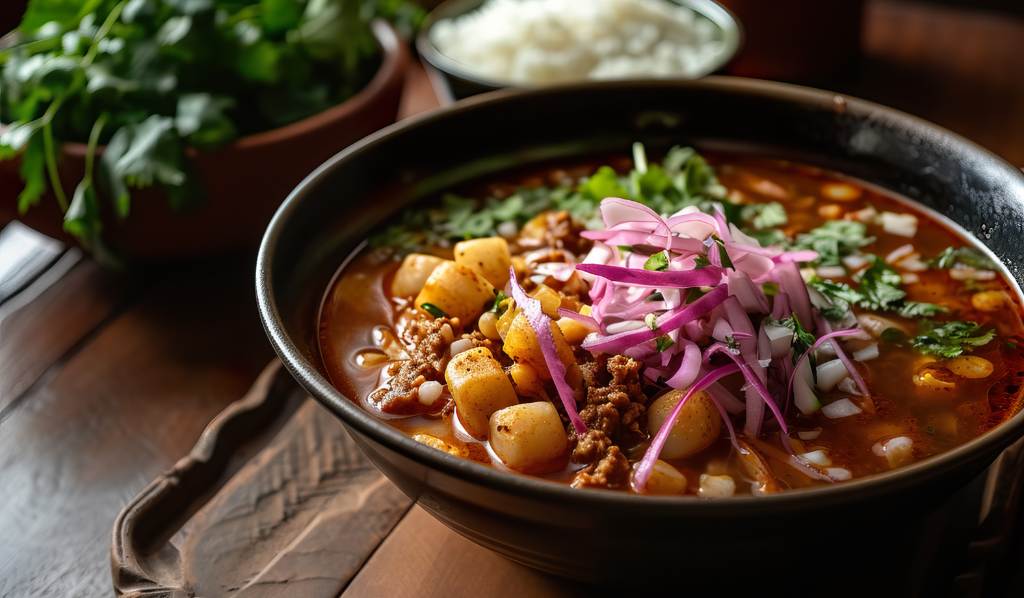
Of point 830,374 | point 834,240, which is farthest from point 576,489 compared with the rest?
point 834,240

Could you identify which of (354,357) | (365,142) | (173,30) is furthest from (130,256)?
(354,357)

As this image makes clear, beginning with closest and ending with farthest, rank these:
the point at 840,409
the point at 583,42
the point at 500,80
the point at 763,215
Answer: the point at 840,409 < the point at 763,215 < the point at 500,80 < the point at 583,42

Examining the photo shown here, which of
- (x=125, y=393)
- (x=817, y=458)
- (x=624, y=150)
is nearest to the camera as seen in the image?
(x=817, y=458)

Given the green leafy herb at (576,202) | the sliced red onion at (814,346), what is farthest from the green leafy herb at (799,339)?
the green leafy herb at (576,202)

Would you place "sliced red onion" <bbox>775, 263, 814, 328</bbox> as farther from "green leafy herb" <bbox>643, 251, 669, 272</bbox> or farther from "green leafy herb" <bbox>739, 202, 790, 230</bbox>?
"green leafy herb" <bbox>739, 202, 790, 230</bbox>

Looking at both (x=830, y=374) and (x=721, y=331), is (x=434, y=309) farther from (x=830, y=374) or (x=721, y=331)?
(x=830, y=374)

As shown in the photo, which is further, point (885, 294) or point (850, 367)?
point (885, 294)

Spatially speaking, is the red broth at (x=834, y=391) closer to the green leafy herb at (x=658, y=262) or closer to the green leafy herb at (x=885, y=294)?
the green leafy herb at (x=885, y=294)
